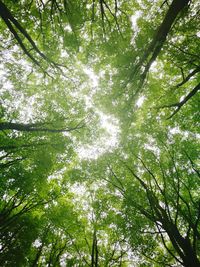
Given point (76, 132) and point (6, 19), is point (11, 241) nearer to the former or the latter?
point (76, 132)

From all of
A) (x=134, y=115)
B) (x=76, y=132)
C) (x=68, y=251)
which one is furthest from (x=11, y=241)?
(x=134, y=115)

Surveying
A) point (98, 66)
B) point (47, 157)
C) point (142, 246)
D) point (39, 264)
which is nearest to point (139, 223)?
point (142, 246)

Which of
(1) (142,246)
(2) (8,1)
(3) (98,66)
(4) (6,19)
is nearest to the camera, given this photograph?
(4) (6,19)

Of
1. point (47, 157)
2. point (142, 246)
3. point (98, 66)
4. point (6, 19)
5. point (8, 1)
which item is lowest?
point (142, 246)

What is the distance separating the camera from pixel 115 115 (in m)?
9.41

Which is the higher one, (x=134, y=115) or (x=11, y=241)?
(x=134, y=115)

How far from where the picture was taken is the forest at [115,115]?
7.79m

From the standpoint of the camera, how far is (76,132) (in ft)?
40.1

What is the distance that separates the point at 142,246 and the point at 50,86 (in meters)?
10.1

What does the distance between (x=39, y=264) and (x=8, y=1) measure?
26.7 metres

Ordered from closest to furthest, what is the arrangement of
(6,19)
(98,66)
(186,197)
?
(6,19) < (98,66) < (186,197)

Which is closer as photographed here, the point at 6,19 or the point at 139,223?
the point at 6,19

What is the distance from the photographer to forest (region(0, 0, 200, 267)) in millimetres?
7789

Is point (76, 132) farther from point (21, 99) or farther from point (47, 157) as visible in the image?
point (21, 99)
